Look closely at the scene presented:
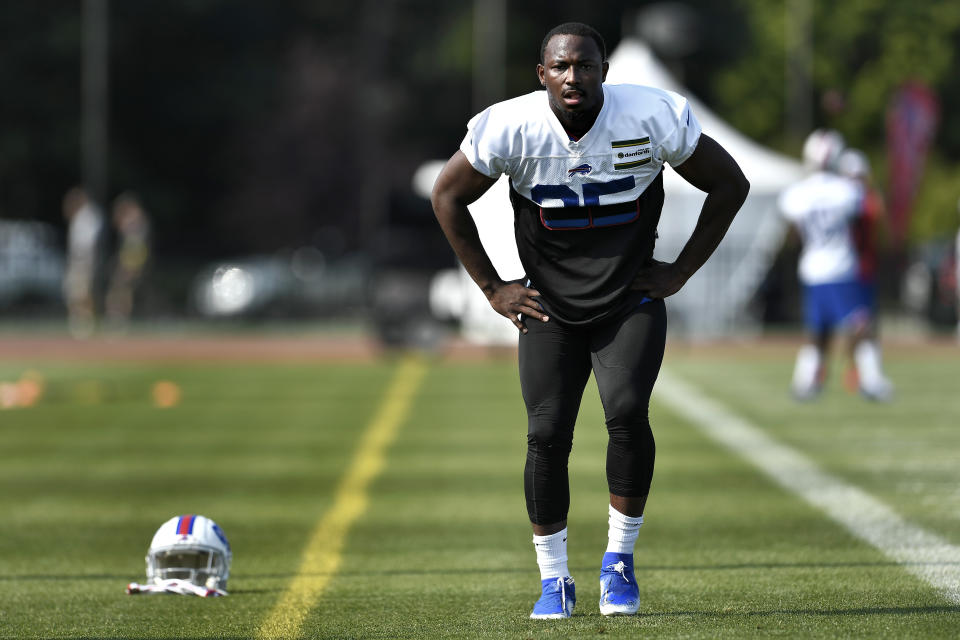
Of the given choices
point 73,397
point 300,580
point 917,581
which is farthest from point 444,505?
point 73,397

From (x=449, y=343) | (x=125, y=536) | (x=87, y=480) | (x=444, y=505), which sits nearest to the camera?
(x=125, y=536)

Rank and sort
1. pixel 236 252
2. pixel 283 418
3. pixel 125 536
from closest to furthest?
1. pixel 125 536
2. pixel 283 418
3. pixel 236 252

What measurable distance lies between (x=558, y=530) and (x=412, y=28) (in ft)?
165

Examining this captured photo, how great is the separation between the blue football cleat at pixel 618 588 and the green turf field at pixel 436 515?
0.31 feet

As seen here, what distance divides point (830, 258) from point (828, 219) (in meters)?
0.35

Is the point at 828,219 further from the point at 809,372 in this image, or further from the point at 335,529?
the point at 335,529

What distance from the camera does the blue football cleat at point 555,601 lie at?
5.49m

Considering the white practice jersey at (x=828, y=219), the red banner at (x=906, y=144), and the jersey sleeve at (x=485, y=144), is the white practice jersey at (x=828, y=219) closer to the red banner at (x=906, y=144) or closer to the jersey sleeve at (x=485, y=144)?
the jersey sleeve at (x=485, y=144)

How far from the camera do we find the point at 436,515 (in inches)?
329

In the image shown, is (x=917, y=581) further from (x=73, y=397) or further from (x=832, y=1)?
(x=832, y=1)

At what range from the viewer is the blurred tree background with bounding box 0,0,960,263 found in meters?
44.0

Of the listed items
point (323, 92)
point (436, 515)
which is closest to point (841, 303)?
point (436, 515)

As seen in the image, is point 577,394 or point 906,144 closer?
point 577,394

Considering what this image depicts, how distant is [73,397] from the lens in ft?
51.8
